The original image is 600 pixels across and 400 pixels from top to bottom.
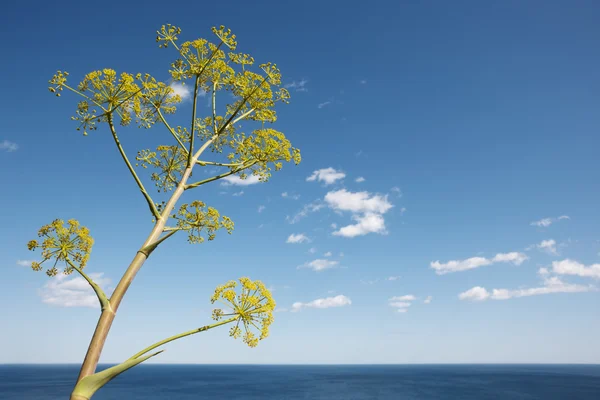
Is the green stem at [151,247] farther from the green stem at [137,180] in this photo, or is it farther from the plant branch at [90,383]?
the plant branch at [90,383]

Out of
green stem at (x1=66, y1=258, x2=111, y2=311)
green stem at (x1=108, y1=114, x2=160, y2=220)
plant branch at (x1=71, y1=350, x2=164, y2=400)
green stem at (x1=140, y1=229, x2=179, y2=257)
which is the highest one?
green stem at (x1=108, y1=114, x2=160, y2=220)

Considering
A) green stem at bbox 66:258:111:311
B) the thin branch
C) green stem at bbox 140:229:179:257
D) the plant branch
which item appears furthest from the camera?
the thin branch

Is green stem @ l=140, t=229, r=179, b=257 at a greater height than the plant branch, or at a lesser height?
greater

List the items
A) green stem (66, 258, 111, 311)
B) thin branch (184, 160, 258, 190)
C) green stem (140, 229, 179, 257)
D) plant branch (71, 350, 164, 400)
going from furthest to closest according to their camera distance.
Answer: thin branch (184, 160, 258, 190) < green stem (140, 229, 179, 257) < green stem (66, 258, 111, 311) < plant branch (71, 350, 164, 400)

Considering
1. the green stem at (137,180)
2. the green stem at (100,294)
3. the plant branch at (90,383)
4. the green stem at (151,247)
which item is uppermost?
the green stem at (137,180)

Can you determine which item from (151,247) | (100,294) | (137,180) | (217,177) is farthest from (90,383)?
(217,177)

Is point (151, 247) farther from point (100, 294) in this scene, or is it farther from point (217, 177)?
point (217, 177)

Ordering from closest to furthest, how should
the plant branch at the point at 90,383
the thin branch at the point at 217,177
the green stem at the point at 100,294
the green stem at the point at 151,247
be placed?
the plant branch at the point at 90,383
the green stem at the point at 100,294
the green stem at the point at 151,247
the thin branch at the point at 217,177

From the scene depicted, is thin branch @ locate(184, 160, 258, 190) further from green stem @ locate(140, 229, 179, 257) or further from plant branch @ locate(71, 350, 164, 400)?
plant branch @ locate(71, 350, 164, 400)

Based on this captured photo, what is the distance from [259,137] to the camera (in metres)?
4.56

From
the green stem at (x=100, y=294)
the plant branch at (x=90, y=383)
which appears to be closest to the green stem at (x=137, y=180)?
the green stem at (x=100, y=294)

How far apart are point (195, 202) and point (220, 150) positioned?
1235 mm

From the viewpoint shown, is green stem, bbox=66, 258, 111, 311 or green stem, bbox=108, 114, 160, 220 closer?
green stem, bbox=66, 258, 111, 311

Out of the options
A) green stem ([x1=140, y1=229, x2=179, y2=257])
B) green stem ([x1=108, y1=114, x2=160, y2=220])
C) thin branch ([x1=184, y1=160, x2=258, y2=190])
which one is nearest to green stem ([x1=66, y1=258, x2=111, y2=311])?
green stem ([x1=140, y1=229, x2=179, y2=257])
